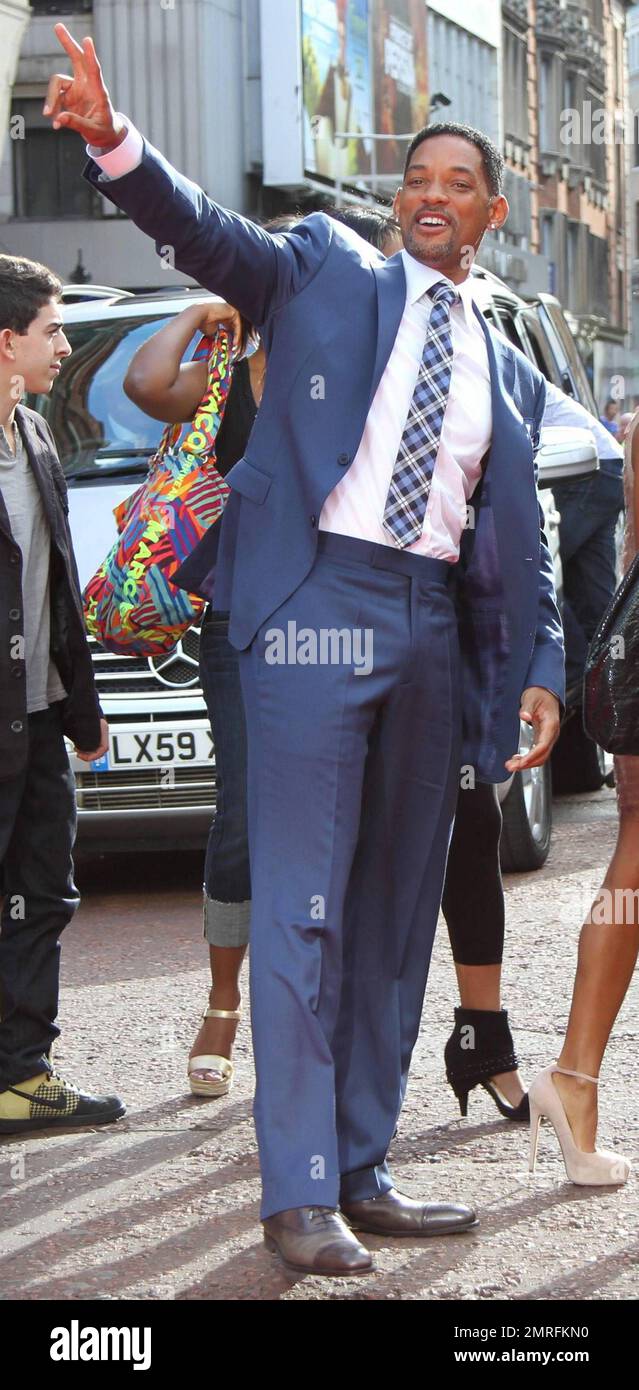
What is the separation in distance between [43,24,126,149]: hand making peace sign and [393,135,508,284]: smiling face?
0.69 meters

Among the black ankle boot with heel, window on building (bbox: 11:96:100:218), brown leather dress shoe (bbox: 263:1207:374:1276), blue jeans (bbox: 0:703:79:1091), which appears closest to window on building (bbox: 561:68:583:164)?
window on building (bbox: 11:96:100:218)

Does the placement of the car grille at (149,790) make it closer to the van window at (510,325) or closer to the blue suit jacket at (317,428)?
the van window at (510,325)

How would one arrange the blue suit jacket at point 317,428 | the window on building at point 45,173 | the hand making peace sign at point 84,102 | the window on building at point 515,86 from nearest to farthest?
the hand making peace sign at point 84,102 → the blue suit jacket at point 317,428 → the window on building at point 45,173 → the window on building at point 515,86

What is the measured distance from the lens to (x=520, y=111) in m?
54.7

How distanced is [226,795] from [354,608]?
1459 mm

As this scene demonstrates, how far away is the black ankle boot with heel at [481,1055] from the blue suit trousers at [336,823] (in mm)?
814

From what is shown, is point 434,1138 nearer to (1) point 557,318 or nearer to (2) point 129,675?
(2) point 129,675

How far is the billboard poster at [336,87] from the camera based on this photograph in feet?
117

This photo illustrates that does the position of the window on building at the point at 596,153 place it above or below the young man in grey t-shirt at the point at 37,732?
above

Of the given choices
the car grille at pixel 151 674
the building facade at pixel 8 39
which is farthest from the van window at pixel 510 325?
the building facade at pixel 8 39

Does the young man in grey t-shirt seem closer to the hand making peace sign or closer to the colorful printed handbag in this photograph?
the colorful printed handbag

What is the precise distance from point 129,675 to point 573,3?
183 feet

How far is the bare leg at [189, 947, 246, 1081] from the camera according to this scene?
17.9 feet
